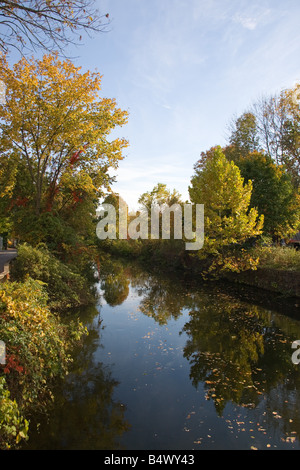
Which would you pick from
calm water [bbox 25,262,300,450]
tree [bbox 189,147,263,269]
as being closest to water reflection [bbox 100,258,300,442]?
calm water [bbox 25,262,300,450]

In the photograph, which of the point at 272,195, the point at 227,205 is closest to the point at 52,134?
the point at 227,205

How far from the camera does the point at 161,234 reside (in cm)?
3653

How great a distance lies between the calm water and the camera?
5395mm

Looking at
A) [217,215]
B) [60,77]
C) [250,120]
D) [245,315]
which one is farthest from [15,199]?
[250,120]

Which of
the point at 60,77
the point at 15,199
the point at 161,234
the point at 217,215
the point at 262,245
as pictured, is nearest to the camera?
the point at 60,77

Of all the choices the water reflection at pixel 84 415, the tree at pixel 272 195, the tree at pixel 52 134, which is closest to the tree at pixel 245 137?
the tree at pixel 272 195

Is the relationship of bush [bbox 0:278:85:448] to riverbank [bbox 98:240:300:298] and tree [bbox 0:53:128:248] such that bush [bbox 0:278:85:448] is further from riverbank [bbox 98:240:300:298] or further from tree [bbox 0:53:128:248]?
riverbank [bbox 98:240:300:298]

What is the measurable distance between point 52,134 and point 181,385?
1282 cm

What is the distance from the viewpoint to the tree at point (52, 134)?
48.7 feet

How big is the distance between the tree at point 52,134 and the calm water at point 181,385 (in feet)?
23.6

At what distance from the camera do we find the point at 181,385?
7.42 metres

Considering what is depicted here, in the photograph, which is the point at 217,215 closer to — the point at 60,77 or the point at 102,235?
the point at 60,77

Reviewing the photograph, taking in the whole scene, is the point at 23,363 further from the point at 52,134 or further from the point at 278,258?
the point at 278,258

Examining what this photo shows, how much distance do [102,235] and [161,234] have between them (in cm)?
1241
